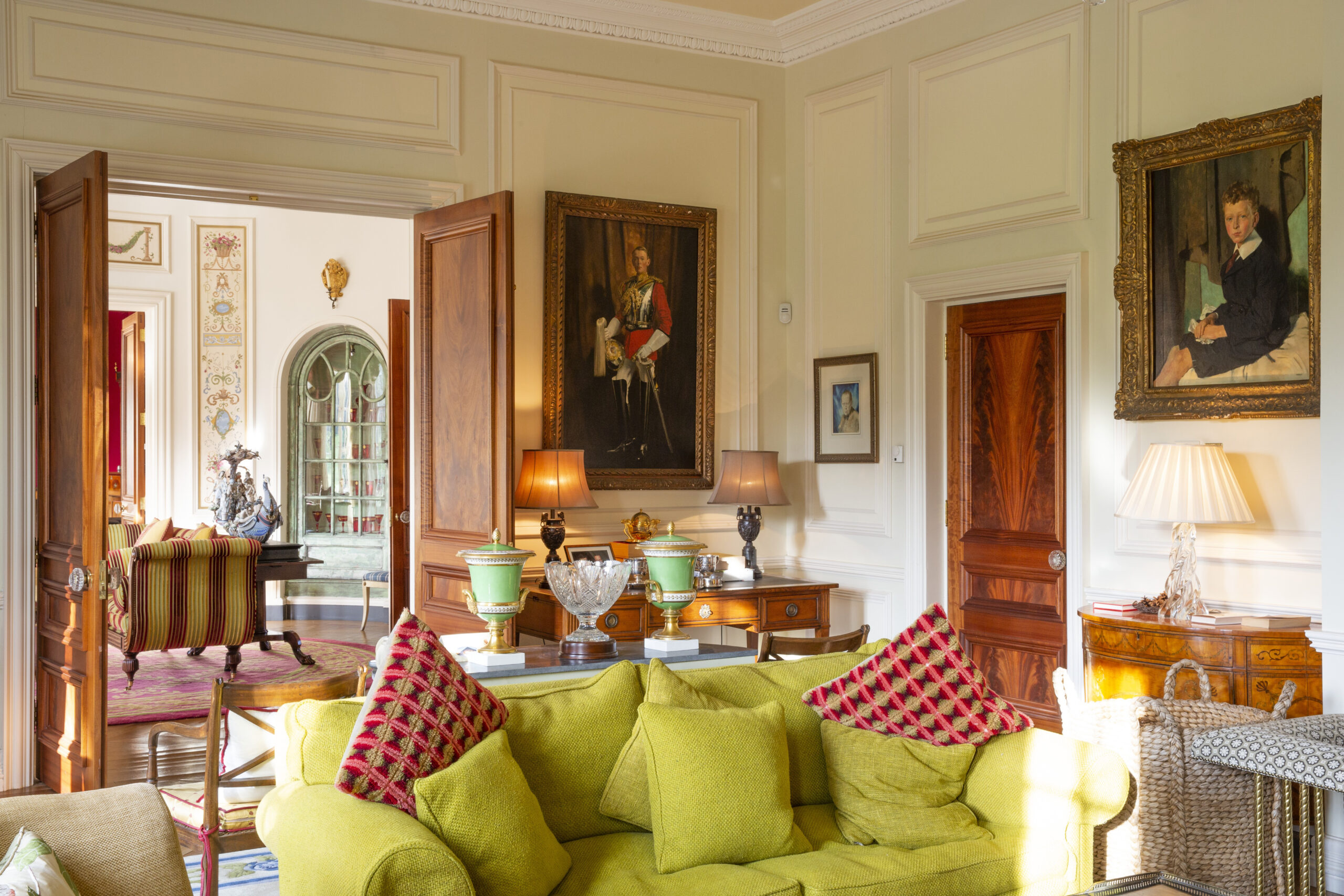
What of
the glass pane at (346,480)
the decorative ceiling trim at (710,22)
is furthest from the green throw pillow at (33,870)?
the glass pane at (346,480)

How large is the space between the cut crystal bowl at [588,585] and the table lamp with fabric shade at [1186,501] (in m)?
2.12

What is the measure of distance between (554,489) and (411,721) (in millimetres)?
3047

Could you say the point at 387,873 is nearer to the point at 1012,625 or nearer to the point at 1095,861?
the point at 1095,861

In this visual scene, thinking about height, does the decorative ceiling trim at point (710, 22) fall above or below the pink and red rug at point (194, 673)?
above

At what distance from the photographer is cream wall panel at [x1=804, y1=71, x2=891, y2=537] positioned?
6055 mm

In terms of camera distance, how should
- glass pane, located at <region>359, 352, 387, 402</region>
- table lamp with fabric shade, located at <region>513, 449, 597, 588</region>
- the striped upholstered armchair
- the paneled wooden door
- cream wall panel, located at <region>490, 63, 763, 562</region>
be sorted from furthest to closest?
1. glass pane, located at <region>359, 352, 387, 402</region>
2. the striped upholstered armchair
3. cream wall panel, located at <region>490, 63, 763, 562</region>
4. table lamp with fabric shade, located at <region>513, 449, 597, 588</region>
5. the paneled wooden door

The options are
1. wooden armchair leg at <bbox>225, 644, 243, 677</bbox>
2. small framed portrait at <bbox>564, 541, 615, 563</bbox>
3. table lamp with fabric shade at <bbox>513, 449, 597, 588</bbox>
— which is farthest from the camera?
wooden armchair leg at <bbox>225, 644, 243, 677</bbox>

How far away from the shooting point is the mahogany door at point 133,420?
32.3 ft

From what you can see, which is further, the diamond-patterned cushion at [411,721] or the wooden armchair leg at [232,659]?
the wooden armchair leg at [232,659]

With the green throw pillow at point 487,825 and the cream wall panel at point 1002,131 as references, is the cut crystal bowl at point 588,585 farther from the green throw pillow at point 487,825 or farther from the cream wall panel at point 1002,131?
the cream wall panel at point 1002,131

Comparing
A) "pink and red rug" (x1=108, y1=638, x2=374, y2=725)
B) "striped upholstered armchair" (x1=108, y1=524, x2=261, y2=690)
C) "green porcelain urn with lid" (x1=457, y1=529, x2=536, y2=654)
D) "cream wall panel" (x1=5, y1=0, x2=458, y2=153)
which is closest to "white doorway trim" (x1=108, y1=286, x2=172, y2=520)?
"pink and red rug" (x1=108, y1=638, x2=374, y2=725)

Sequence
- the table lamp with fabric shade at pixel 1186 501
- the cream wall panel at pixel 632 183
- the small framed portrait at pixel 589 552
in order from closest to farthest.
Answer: the table lamp with fabric shade at pixel 1186 501
the small framed portrait at pixel 589 552
the cream wall panel at pixel 632 183

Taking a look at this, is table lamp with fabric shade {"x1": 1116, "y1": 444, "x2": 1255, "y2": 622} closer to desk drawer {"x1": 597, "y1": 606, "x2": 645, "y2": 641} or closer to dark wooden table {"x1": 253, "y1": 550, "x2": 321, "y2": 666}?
desk drawer {"x1": 597, "y1": 606, "x2": 645, "y2": 641}

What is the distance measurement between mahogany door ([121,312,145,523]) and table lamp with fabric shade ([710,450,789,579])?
587cm
